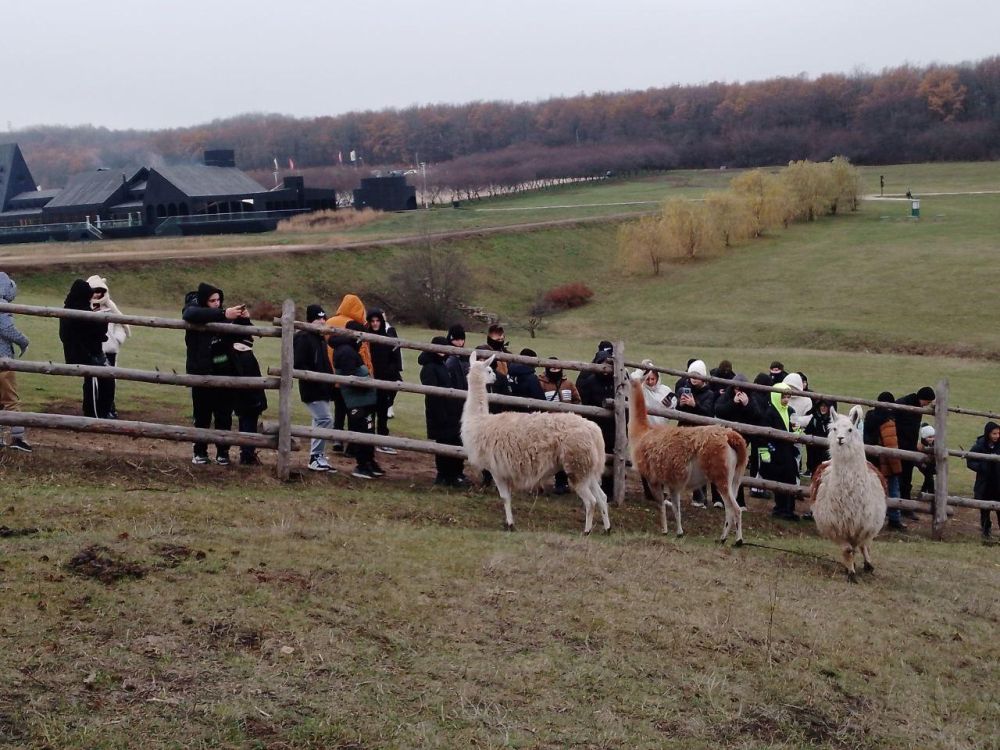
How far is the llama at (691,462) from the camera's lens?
436 inches

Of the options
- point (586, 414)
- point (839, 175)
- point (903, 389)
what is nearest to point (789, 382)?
point (586, 414)

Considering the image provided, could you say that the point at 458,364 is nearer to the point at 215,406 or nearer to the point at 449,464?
the point at 449,464

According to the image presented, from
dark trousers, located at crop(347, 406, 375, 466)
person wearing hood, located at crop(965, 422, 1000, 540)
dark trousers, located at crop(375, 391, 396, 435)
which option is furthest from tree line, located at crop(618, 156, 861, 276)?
dark trousers, located at crop(347, 406, 375, 466)

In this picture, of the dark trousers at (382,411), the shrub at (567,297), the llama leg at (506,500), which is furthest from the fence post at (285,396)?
the shrub at (567,297)

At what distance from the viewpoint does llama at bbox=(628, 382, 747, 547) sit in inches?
436

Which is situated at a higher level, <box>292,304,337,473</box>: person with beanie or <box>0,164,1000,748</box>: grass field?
<box>292,304,337,473</box>: person with beanie

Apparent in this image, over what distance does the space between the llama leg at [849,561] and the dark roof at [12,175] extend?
8457 cm

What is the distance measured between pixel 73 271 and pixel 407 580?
4092cm

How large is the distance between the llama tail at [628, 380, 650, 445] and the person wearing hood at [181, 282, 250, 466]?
4.29m

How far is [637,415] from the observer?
12.1 m

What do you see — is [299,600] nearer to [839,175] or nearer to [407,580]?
[407,580]

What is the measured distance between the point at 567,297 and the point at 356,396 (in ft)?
162

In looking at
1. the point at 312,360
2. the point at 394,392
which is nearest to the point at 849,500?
the point at 394,392

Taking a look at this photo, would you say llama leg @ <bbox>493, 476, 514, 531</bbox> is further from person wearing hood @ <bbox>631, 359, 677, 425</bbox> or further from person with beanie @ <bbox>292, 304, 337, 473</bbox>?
person wearing hood @ <bbox>631, 359, 677, 425</bbox>
